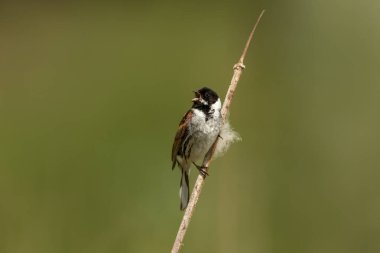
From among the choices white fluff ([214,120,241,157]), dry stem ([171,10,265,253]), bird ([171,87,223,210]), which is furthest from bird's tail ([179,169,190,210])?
dry stem ([171,10,265,253])

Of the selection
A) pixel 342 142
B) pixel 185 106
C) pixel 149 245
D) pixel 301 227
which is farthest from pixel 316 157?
pixel 149 245

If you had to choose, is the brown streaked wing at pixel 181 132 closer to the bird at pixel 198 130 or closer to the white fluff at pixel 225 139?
the bird at pixel 198 130

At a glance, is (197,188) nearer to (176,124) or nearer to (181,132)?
(181,132)

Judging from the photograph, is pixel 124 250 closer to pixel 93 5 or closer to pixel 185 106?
pixel 185 106

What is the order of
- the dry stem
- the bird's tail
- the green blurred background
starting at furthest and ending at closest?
1. the green blurred background
2. the bird's tail
3. the dry stem

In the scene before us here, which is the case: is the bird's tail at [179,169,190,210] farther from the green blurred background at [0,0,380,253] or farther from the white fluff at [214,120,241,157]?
Answer: the green blurred background at [0,0,380,253]

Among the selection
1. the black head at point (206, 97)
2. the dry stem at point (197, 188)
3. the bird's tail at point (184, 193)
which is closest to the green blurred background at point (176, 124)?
the bird's tail at point (184, 193)

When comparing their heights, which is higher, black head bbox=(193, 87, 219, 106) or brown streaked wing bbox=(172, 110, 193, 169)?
black head bbox=(193, 87, 219, 106)

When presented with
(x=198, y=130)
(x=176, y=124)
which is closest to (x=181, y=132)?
(x=198, y=130)
